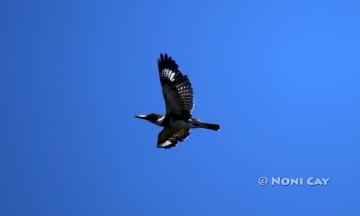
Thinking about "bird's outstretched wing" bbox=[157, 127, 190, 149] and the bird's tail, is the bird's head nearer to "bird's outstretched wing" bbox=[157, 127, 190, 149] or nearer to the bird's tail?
"bird's outstretched wing" bbox=[157, 127, 190, 149]

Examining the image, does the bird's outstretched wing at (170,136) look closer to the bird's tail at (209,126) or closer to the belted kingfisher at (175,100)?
the belted kingfisher at (175,100)

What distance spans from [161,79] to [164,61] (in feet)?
1.58

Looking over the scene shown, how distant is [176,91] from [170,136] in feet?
4.43

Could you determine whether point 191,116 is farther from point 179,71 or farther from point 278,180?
point 278,180

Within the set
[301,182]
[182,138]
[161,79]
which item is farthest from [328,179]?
[161,79]

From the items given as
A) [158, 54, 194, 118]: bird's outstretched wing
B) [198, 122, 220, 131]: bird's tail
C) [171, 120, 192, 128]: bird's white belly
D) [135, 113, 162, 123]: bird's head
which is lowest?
[198, 122, 220, 131]: bird's tail

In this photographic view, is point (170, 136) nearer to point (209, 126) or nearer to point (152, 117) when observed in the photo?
point (152, 117)

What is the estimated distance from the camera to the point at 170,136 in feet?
49.4

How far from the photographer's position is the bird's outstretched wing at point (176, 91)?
46.6 ft

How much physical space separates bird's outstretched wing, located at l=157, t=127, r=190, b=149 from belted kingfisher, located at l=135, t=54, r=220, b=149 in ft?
0.82

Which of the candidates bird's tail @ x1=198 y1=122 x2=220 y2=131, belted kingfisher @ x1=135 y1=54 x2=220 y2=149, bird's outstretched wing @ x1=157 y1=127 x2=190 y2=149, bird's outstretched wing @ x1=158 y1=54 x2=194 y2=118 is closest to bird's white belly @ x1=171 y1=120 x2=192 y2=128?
belted kingfisher @ x1=135 y1=54 x2=220 y2=149

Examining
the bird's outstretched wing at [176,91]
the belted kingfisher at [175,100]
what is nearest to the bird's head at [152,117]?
the belted kingfisher at [175,100]

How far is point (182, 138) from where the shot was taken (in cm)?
1492

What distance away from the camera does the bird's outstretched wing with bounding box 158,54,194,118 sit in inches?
559
